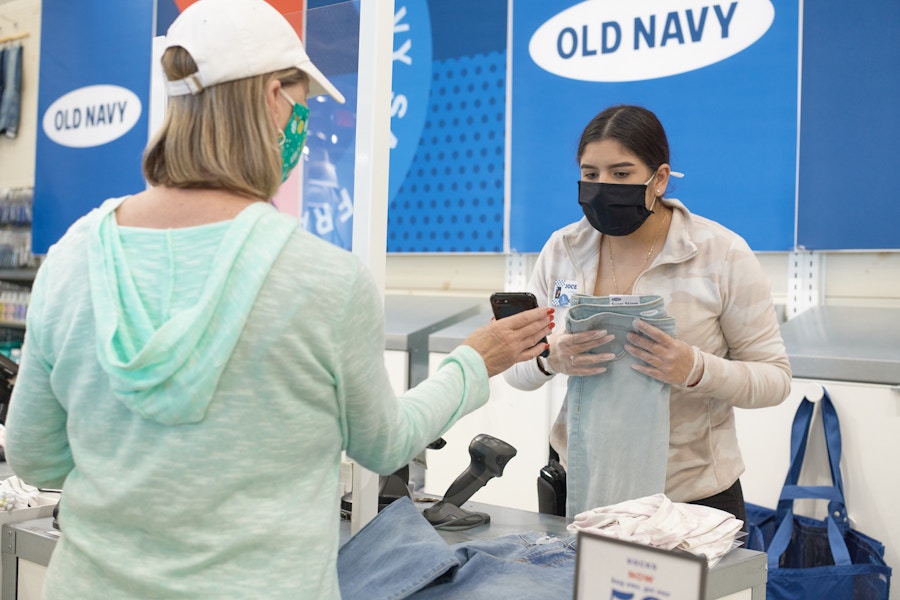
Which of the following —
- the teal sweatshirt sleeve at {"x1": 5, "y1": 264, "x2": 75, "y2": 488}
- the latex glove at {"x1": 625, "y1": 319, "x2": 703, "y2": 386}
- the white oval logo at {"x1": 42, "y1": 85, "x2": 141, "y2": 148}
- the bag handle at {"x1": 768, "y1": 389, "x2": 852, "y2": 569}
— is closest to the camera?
the teal sweatshirt sleeve at {"x1": 5, "y1": 264, "x2": 75, "y2": 488}

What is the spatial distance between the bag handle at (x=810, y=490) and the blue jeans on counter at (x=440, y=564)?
4.59 feet

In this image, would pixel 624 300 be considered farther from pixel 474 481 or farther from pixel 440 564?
pixel 440 564

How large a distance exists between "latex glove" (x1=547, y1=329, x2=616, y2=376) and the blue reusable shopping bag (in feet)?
3.37

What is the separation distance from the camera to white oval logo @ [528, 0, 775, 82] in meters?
3.52

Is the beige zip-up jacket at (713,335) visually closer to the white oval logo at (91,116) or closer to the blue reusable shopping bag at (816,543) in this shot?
the blue reusable shopping bag at (816,543)

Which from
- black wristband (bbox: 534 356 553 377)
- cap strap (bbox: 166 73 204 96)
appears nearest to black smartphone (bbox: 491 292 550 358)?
black wristband (bbox: 534 356 553 377)

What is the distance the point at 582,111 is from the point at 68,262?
324cm

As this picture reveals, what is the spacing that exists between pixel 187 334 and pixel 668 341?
1132 mm

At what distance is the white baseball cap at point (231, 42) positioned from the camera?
1.00 metres

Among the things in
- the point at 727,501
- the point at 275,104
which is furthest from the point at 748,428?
the point at 275,104

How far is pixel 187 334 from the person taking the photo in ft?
2.95

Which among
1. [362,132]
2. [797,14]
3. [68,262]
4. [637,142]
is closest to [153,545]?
[68,262]

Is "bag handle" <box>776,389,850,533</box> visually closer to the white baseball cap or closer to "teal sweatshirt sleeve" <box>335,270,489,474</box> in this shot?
"teal sweatshirt sleeve" <box>335,270,489,474</box>

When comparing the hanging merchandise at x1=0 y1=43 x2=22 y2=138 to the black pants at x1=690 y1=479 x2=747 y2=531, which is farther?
the hanging merchandise at x1=0 y1=43 x2=22 y2=138
